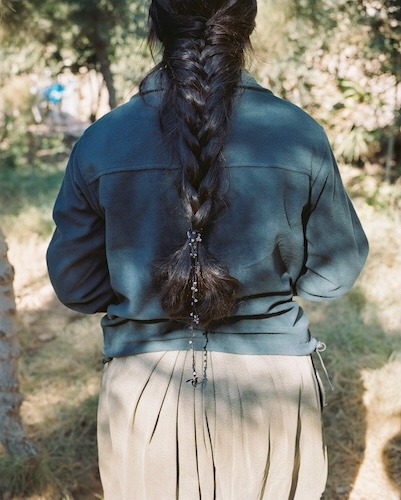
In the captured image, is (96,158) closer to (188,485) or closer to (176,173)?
(176,173)

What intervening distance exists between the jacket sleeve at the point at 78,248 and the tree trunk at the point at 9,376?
97cm

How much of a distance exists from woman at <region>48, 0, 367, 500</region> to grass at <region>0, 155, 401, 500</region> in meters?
1.18

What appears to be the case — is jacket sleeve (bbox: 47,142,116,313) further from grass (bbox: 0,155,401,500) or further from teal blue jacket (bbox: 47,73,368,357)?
grass (bbox: 0,155,401,500)

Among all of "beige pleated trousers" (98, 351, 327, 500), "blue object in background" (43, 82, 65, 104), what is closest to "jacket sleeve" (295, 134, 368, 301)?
"beige pleated trousers" (98, 351, 327, 500)

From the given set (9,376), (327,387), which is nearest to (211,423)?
(9,376)

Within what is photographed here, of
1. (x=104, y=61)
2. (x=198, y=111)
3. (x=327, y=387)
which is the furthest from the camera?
(x=104, y=61)

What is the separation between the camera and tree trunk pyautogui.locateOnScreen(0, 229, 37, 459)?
2.42 m

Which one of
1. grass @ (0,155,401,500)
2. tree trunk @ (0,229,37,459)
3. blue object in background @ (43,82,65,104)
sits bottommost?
blue object in background @ (43,82,65,104)

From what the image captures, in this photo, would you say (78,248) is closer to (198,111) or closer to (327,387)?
(198,111)

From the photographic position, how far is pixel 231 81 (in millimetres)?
1303

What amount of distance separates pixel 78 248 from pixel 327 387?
2098mm

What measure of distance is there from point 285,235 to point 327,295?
0.84 ft

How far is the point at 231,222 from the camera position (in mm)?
1334

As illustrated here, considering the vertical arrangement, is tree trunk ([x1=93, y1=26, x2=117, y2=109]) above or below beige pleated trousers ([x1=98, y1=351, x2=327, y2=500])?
below
